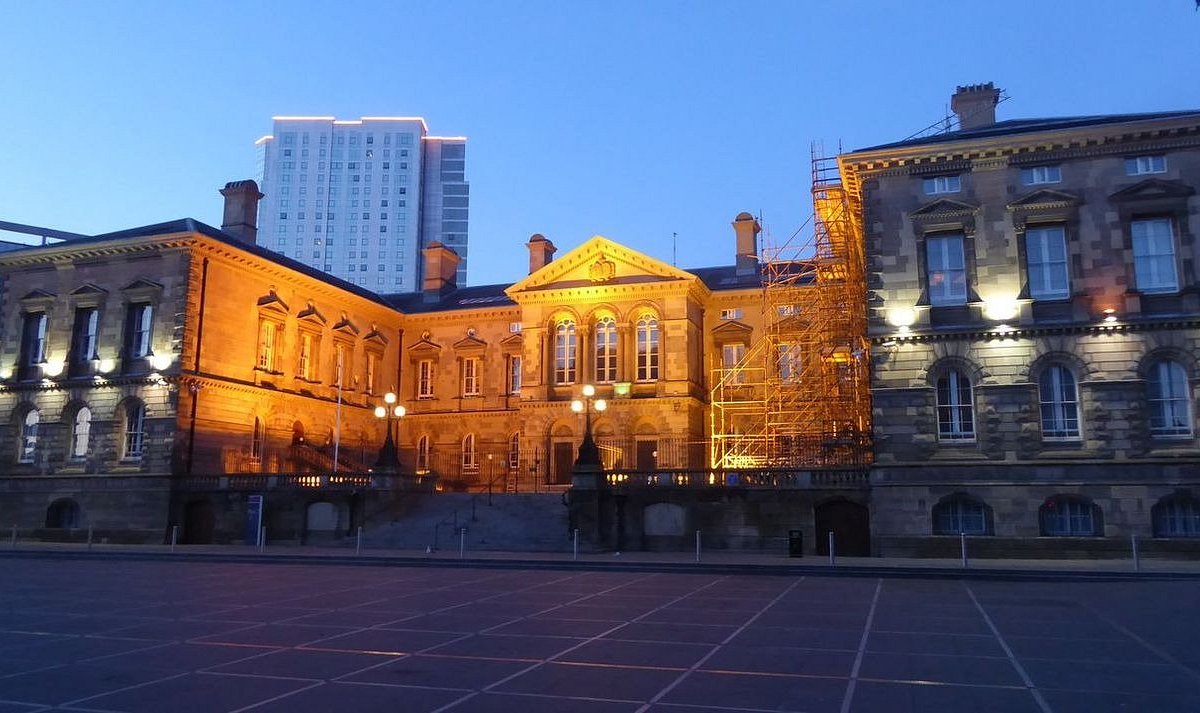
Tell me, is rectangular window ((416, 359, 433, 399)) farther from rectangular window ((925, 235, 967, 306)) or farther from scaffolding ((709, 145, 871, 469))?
rectangular window ((925, 235, 967, 306))

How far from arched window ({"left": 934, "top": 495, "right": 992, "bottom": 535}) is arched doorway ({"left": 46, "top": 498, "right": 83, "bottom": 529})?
34923 millimetres

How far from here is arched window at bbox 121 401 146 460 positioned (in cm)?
3791

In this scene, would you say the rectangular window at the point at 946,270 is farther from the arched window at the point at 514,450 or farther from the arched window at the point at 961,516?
the arched window at the point at 514,450

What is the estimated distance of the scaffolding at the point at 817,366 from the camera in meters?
34.0

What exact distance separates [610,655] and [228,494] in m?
30.2

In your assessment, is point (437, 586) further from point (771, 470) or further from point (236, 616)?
point (771, 470)

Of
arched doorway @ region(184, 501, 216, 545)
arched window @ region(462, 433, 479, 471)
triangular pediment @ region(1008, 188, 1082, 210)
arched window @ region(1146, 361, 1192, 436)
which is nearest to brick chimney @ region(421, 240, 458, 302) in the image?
arched window @ region(462, 433, 479, 471)

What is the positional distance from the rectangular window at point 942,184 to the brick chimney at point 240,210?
3386 centimetres

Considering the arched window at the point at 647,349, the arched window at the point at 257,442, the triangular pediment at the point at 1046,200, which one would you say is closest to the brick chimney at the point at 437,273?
the arched window at the point at 647,349

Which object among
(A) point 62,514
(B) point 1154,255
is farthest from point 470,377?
(B) point 1154,255

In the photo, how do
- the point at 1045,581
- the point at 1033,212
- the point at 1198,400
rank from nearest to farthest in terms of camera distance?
the point at 1045,581 < the point at 1198,400 < the point at 1033,212

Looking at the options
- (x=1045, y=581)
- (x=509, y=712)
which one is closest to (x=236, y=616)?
(x=509, y=712)

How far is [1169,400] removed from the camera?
27141mm

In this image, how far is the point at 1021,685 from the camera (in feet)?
28.4
